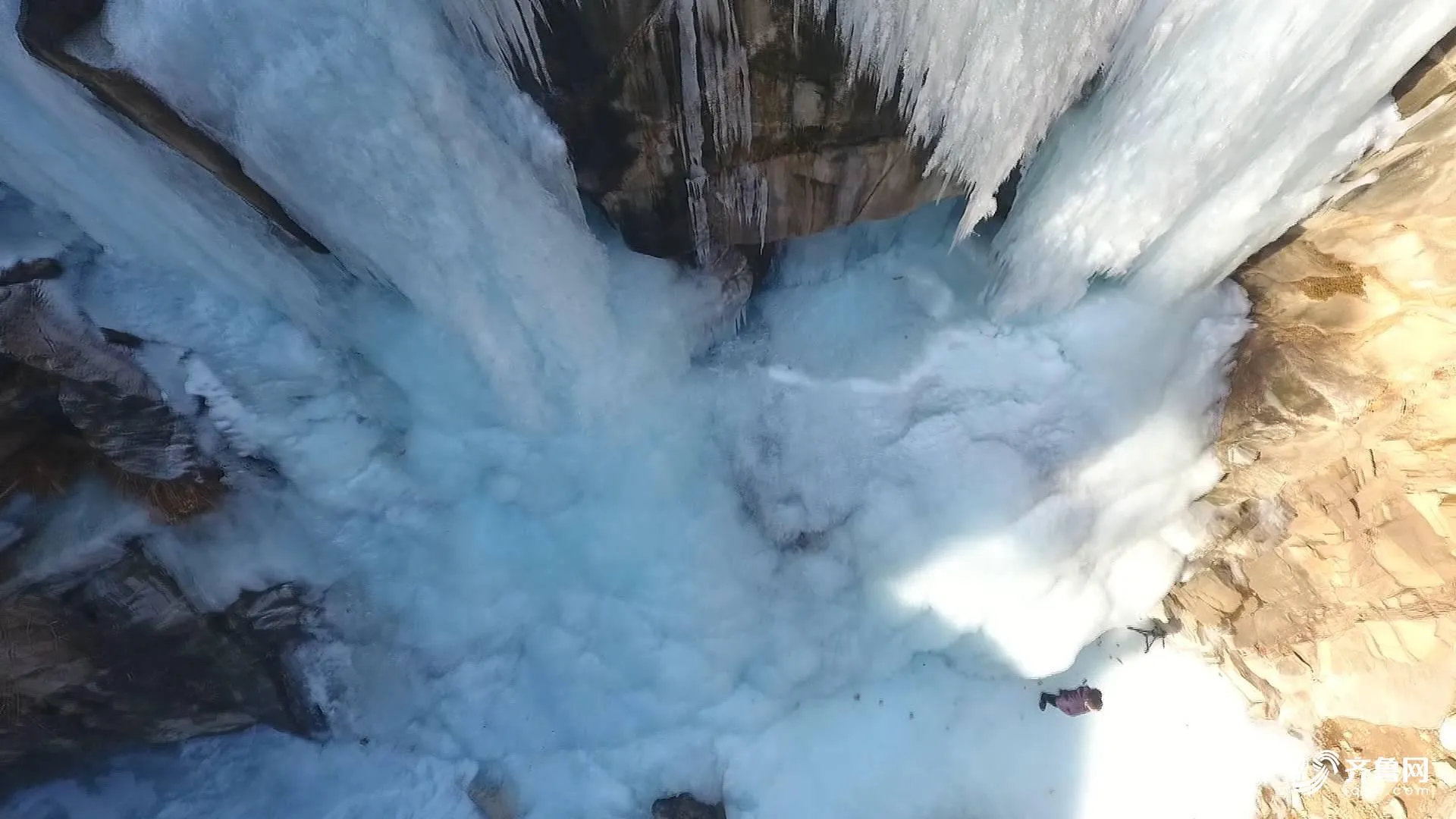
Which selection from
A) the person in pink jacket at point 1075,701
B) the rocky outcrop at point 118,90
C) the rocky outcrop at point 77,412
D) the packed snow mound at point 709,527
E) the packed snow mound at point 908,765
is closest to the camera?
the rocky outcrop at point 118,90

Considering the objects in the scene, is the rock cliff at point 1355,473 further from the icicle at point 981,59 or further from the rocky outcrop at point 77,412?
the rocky outcrop at point 77,412

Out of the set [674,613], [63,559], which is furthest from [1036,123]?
[63,559]

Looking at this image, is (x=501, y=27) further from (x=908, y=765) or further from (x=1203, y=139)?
(x=908, y=765)

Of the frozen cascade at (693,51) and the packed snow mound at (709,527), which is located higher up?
the frozen cascade at (693,51)

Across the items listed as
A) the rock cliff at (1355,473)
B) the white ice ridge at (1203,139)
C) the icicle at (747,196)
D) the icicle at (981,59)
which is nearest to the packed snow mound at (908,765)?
the rock cliff at (1355,473)

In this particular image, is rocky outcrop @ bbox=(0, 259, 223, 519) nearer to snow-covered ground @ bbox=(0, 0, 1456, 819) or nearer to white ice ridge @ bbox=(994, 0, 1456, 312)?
snow-covered ground @ bbox=(0, 0, 1456, 819)

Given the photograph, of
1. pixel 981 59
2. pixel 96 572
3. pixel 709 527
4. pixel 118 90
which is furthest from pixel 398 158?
pixel 96 572

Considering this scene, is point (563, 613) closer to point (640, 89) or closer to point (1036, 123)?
point (640, 89)
